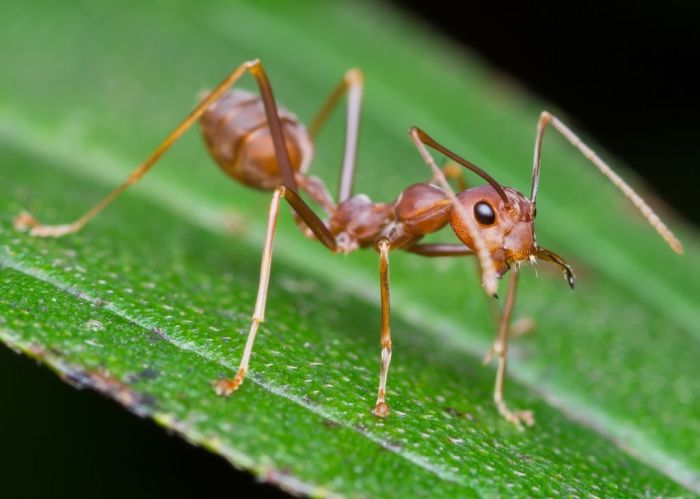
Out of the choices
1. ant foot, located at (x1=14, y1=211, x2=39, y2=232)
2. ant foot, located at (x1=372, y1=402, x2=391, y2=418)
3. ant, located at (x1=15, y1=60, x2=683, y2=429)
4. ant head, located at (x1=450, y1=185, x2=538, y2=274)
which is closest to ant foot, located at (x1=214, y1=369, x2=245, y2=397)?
ant, located at (x1=15, y1=60, x2=683, y2=429)

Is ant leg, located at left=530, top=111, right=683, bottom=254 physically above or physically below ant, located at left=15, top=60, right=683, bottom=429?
above

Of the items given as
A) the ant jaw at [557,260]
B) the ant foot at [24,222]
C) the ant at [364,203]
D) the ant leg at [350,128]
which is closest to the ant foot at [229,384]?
the ant at [364,203]

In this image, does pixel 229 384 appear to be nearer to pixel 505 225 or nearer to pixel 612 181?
pixel 505 225

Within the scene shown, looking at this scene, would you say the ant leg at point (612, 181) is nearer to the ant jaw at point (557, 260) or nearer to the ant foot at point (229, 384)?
the ant jaw at point (557, 260)

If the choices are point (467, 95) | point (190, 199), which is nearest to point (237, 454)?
point (190, 199)

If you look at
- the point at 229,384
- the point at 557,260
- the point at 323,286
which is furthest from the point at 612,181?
the point at 229,384

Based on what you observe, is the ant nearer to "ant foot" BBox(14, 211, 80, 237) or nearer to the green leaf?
"ant foot" BBox(14, 211, 80, 237)

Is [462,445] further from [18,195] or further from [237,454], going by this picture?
[18,195]
